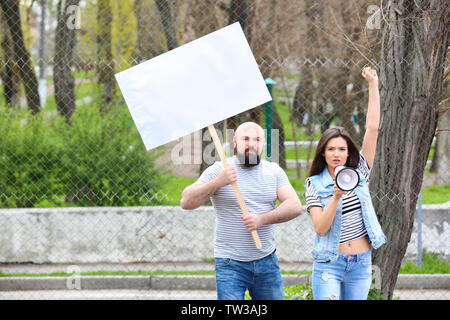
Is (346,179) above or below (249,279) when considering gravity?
above

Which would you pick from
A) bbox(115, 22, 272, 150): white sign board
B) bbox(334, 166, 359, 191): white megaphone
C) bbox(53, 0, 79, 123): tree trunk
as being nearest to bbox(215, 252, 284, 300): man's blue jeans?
bbox(334, 166, 359, 191): white megaphone

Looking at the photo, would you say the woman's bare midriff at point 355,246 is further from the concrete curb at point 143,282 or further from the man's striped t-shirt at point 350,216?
the concrete curb at point 143,282

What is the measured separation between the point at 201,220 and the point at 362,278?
3.60m

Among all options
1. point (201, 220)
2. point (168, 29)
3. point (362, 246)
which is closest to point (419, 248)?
point (201, 220)

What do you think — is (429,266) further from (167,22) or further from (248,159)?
(167,22)

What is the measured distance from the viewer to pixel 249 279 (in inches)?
151

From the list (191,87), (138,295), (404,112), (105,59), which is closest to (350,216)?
(191,87)

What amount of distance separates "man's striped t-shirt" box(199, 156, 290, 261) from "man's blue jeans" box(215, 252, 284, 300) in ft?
0.14

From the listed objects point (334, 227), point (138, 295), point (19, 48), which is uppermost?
point (19, 48)

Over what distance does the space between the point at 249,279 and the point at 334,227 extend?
594mm

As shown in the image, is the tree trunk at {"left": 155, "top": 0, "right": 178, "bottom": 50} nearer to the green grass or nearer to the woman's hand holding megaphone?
the green grass

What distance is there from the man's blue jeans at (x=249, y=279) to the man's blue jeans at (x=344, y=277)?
0.84ft

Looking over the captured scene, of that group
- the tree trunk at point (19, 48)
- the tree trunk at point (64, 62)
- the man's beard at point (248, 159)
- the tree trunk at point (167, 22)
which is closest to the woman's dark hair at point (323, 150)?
the man's beard at point (248, 159)

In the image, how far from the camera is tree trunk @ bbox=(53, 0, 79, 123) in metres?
8.19
